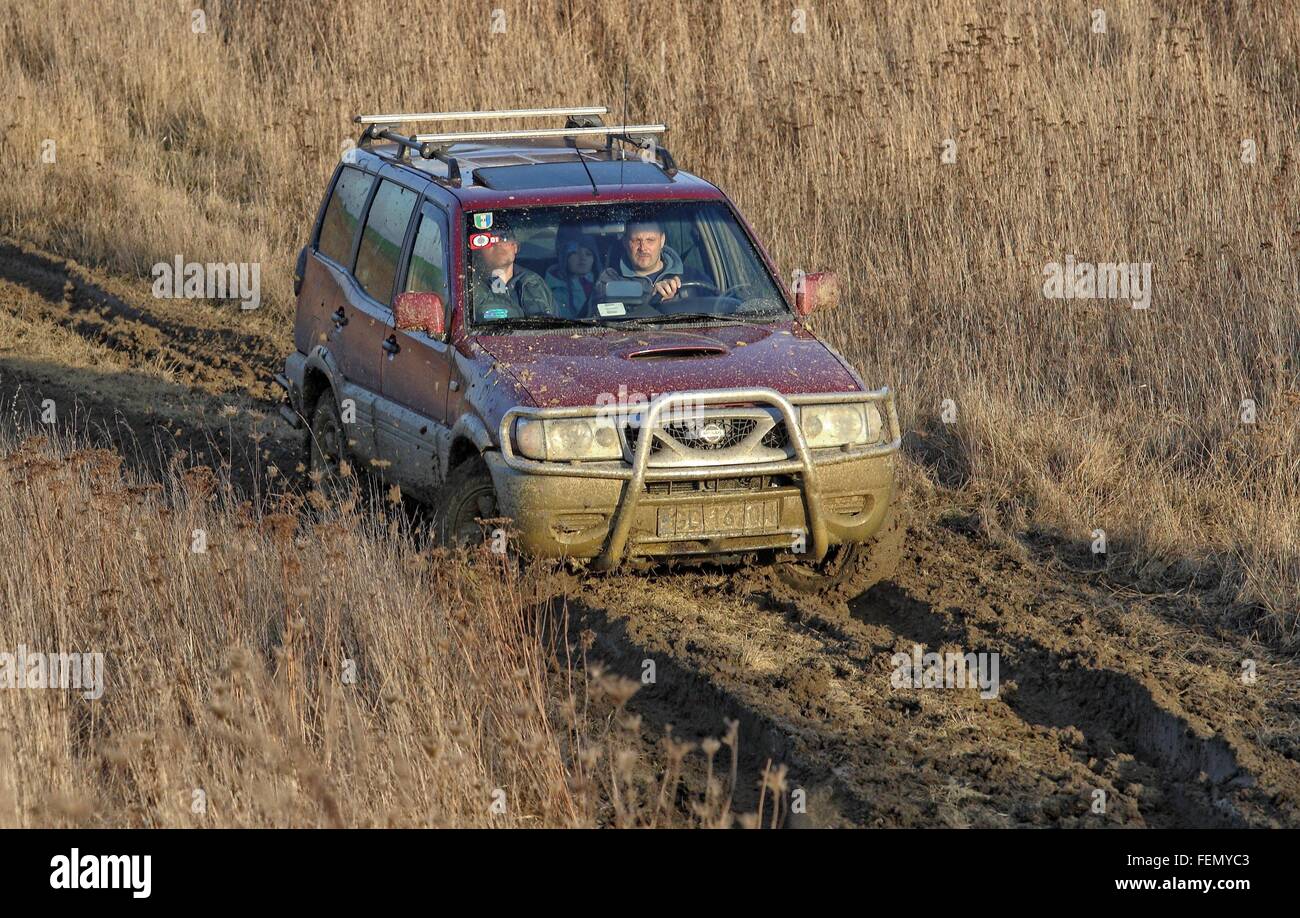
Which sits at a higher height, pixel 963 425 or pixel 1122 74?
pixel 1122 74

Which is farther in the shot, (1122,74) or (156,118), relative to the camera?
(156,118)

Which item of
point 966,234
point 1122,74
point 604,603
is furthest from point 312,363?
point 1122,74

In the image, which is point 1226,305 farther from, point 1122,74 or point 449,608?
point 449,608

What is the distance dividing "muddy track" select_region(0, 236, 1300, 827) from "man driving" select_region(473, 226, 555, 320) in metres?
1.25

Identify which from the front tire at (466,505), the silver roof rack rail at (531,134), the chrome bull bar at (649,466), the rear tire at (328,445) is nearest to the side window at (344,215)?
the silver roof rack rail at (531,134)

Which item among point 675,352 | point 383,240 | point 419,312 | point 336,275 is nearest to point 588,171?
point 383,240

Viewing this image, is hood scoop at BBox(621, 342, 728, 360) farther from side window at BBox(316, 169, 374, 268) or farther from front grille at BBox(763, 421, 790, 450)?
side window at BBox(316, 169, 374, 268)

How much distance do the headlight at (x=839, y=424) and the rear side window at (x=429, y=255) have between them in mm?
1822

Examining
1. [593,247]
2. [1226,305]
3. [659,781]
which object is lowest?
[659,781]

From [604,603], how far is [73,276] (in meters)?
9.05

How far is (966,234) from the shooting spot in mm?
12453

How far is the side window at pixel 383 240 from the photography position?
28.4ft

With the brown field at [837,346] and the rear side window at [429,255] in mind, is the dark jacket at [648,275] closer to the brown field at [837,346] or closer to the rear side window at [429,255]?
the rear side window at [429,255]

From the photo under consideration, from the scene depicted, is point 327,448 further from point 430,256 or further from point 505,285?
point 505,285
